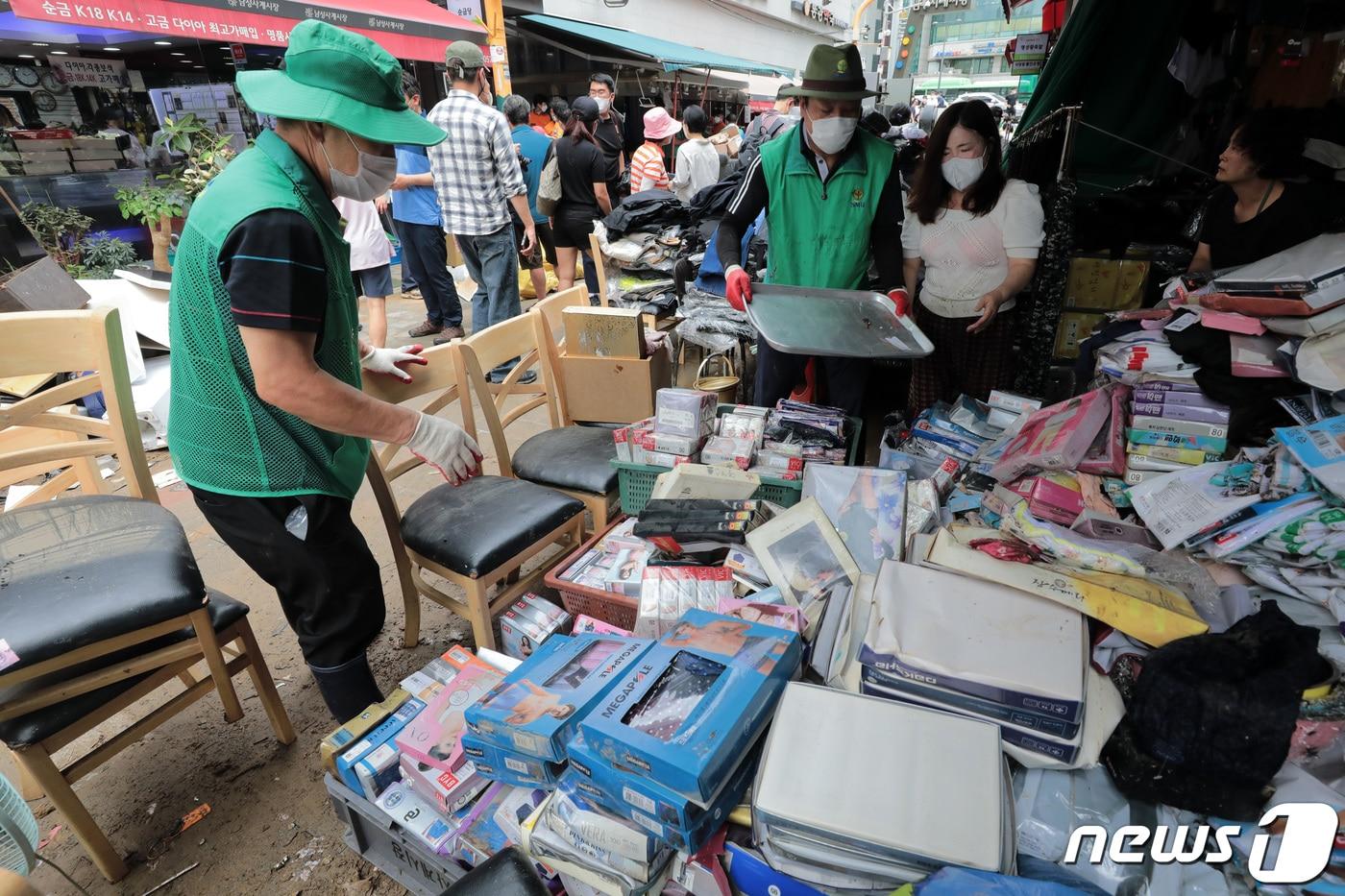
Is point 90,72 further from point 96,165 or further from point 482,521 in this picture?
point 482,521

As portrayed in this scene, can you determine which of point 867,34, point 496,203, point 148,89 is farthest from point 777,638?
point 867,34

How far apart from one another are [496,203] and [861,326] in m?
3.16

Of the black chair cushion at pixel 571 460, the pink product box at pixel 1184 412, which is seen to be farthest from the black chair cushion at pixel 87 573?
the pink product box at pixel 1184 412

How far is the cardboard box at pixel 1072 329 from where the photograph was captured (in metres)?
3.68

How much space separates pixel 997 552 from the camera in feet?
5.19

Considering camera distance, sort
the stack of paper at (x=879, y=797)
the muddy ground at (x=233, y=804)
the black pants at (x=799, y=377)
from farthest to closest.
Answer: the black pants at (x=799, y=377), the muddy ground at (x=233, y=804), the stack of paper at (x=879, y=797)

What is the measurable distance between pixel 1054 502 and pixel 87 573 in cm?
259

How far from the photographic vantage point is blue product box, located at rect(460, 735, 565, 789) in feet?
4.17

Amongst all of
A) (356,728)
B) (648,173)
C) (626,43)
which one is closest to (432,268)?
(648,173)

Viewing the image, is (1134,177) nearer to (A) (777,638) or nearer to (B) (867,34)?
(A) (777,638)

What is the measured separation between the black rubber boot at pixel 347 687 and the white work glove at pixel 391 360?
886 mm

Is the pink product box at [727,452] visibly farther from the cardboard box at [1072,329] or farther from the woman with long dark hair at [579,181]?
the woman with long dark hair at [579,181]

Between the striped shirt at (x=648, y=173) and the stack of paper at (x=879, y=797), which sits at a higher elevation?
the striped shirt at (x=648, y=173)

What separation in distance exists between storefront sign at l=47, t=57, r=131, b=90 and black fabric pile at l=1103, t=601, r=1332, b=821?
24.1 ft
